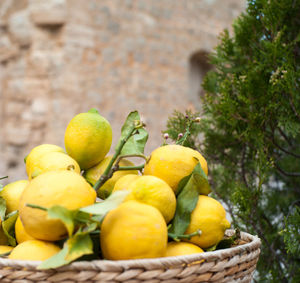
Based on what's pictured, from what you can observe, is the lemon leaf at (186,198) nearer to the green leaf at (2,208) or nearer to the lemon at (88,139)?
the lemon at (88,139)

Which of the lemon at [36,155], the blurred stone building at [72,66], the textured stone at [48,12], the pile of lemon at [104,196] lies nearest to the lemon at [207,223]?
the pile of lemon at [104,196]

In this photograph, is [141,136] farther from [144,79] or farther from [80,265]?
[144,79]

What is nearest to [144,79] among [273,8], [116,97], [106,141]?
[116,97]

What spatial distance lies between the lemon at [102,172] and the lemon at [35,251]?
0.66ft

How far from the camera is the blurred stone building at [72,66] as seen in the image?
3197 millimetres

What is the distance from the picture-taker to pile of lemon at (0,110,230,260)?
0.63m

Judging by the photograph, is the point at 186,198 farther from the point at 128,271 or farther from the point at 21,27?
the point at 21,27

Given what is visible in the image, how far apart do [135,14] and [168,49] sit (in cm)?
46

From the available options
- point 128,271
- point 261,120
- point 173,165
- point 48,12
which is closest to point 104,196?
point 173,165

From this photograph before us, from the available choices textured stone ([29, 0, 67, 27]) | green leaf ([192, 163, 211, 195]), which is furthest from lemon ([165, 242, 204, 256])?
textured stone ([29, 0, 67, 27])

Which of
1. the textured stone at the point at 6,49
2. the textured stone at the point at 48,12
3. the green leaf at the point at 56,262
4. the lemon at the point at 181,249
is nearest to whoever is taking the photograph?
the green leaf at the point at 56,262

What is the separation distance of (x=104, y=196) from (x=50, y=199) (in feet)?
0.72

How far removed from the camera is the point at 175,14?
3738 mm

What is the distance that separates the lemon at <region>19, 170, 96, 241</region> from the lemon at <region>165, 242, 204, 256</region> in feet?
0.55
